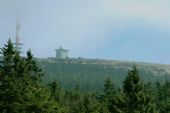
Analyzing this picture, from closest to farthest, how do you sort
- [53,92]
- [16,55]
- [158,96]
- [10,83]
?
1. [10,83]
2. [16,55]
3. [53,92]
4. [158,96]

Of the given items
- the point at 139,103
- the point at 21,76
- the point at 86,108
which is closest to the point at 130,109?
the point at 139,103

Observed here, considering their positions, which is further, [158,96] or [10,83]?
[158,96]

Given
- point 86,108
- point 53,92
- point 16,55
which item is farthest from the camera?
point 53,92

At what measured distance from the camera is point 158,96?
140875 millimetres

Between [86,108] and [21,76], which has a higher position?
[21,76]

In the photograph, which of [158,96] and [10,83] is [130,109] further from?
[158,96]

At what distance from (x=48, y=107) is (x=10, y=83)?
6.61 m

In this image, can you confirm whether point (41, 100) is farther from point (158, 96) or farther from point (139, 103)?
point (158, 96)

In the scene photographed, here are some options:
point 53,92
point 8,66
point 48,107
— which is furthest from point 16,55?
point 53,92

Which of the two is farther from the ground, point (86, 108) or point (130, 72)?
point (130, 72)

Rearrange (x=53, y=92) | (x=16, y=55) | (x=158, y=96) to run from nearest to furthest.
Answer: (x=16, y=55)
(x=53, y=92)
(x=158, y=96)

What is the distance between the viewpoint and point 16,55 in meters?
51.2

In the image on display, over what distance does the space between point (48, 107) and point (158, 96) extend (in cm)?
9093

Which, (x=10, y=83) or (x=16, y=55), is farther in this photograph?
(x=16, y=55)
